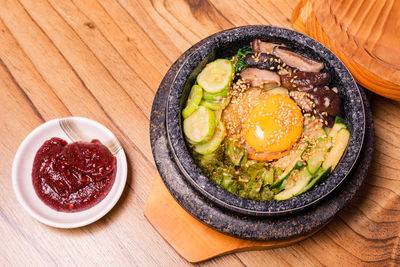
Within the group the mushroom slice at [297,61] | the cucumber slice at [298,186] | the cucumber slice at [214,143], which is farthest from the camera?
the mushroom slice at [297,61]

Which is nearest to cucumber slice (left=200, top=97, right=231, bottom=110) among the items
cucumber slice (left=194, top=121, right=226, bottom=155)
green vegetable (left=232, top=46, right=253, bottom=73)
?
cucumber slice (left=194, top=121, right=226, bottom=155)

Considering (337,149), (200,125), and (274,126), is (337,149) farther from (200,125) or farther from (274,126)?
(200,125)

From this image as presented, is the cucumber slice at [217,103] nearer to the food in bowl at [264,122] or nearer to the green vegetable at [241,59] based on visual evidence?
the food in bowl at [264,122]

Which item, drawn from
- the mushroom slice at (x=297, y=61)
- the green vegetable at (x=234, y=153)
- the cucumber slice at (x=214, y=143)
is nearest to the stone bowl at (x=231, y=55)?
the mushroom slice at (x=297, y=61)

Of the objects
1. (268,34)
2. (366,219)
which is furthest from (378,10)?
(366,219)

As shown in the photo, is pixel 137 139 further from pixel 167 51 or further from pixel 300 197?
pixel 300 197

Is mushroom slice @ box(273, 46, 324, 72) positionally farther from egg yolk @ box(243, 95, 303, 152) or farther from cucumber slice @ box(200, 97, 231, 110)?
cucumber slice @ box(200, 97, 231, 110)
